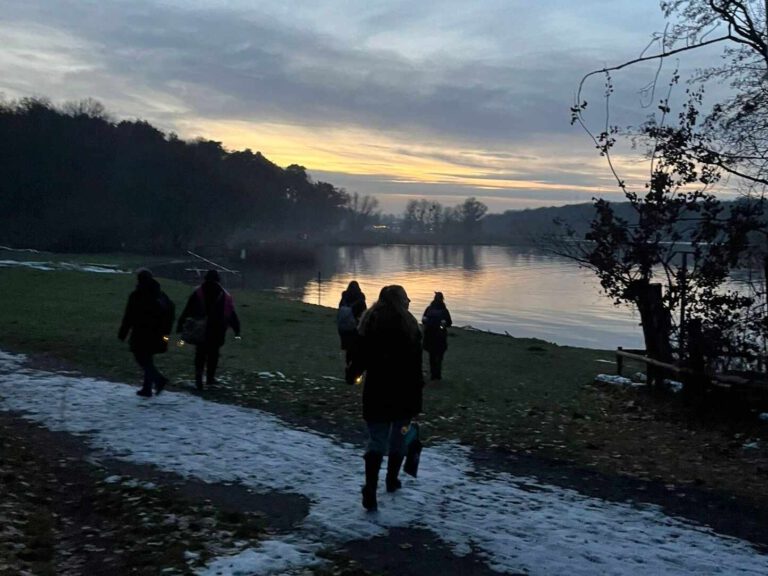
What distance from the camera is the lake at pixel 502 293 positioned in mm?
36906

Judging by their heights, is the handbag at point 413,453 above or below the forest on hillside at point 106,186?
below

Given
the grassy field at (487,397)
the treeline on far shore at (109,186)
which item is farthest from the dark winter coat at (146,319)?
the treeline on far shore at (109,186)

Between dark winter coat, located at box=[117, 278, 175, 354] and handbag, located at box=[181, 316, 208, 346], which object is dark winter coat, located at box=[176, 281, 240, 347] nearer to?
handbag, located at box=[181, 316, 208, 346]

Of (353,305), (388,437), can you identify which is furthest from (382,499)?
(353,305)

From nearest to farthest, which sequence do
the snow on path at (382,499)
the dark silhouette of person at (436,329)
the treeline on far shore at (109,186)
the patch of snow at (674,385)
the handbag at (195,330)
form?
the snow on path at (382,499), the handbag at (195,330), the patch of snow at (674,385), the dark silhouette of person at (436,329), the treeline on far shore at (109,186)

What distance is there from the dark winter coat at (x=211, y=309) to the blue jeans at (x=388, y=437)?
5168 mm

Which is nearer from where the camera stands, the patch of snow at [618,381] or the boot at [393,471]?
the boot at [393,471]

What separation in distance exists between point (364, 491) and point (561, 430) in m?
4.97

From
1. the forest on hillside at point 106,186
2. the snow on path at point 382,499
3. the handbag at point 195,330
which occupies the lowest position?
the snow on path at point 382,499

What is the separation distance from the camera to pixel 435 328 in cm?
1414

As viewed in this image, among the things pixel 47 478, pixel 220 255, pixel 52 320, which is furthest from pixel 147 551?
pixel 220 255

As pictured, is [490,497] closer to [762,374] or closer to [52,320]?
[762,374]

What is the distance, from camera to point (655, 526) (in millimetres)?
6293

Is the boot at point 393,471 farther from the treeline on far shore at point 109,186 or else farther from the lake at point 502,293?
the treeline on far shore at point 109,186
